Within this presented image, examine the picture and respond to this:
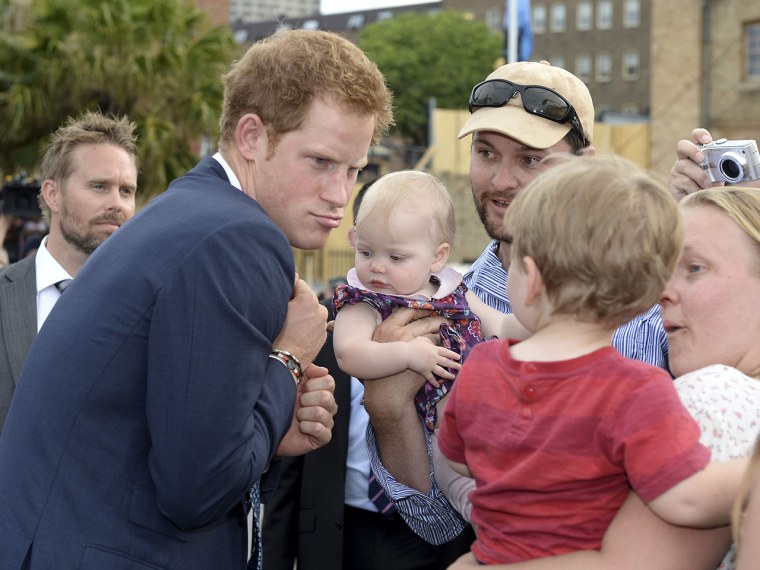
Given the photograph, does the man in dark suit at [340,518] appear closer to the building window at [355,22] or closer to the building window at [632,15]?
the building window at [632,15]

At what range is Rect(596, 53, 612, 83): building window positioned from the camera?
271 feet

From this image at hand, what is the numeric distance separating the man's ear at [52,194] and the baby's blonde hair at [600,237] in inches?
174

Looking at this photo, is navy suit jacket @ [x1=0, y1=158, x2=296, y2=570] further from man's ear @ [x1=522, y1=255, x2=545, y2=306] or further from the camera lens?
the camera lens

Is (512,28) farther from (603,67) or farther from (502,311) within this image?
(603,67)

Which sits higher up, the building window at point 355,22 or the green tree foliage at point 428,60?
the building window at point 355,22

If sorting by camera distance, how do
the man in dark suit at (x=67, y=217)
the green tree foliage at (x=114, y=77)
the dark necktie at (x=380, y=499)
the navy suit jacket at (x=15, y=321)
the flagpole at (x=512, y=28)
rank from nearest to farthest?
the dark necktie at (x=380, y=499)
the navy suit jacket at (x=15, y=321)
the man in dark suit at (x=67, y=217)
the flagpole at (x=512, y=28)
the green tree foliage at (x=114, y=77)

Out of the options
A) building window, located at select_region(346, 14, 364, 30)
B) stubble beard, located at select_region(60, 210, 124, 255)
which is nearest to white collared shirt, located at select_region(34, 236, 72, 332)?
stubble beard, located at select_region(60, 210, 124, 255)

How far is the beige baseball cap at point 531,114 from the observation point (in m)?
3.70

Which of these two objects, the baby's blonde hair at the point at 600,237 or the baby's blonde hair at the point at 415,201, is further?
the baby's blonde hair at the point at 415,201

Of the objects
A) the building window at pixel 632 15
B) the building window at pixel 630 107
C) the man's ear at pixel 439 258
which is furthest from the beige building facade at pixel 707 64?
the building window at pixel 632 15

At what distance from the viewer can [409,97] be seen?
70.4 metres

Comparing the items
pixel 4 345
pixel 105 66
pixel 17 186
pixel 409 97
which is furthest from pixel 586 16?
pixel 4 345

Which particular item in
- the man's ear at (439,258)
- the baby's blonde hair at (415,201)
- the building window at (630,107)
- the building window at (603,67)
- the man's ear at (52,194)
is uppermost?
the baby's blonde hair at (415,201)

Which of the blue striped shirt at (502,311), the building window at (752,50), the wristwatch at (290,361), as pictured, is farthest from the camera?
the building window at (752,50)
